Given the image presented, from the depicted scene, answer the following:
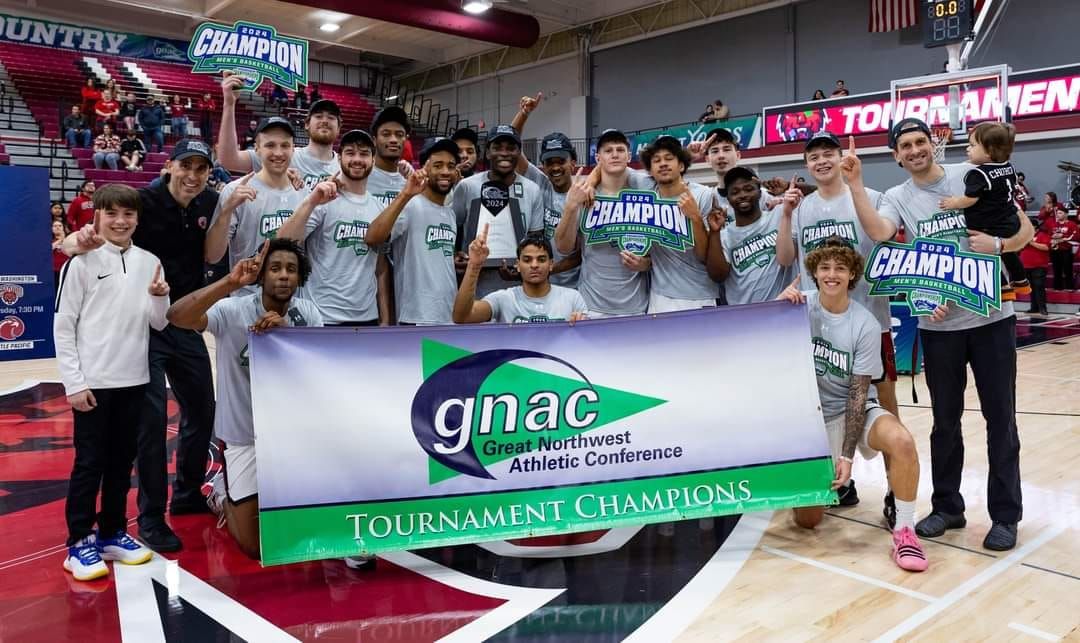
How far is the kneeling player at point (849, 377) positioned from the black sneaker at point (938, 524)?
26 centimetres

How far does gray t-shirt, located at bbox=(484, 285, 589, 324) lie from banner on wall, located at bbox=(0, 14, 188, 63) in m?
24.0

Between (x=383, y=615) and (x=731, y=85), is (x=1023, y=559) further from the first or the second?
(x=731, y=85)

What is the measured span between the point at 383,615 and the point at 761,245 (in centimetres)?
278

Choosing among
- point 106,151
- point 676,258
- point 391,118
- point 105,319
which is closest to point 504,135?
point 391,118

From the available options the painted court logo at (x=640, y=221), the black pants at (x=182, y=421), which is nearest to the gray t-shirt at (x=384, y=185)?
the painted court logo at (x=640, y=221)

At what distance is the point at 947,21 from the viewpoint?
1248 centimetres

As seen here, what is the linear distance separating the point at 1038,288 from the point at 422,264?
13.7 m

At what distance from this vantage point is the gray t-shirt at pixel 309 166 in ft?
14.3

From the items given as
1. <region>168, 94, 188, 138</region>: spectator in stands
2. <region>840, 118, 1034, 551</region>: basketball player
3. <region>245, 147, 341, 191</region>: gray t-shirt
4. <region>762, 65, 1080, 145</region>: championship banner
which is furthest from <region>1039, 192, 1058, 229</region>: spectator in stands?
<region>168, 94, 188, 138</region>: spectator in stands

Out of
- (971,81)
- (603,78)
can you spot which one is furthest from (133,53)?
(971,81)

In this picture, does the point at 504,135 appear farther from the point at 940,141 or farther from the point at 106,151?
the point at 106,151

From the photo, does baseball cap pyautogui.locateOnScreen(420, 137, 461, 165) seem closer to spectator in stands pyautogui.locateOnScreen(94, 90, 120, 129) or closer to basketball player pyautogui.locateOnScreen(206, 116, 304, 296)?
basketball player pyautogui.locateOnScreen(206, 116, 304, 296)

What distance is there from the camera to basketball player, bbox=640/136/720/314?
4234 mm

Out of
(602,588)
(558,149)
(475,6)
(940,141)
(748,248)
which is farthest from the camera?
(475,6)
